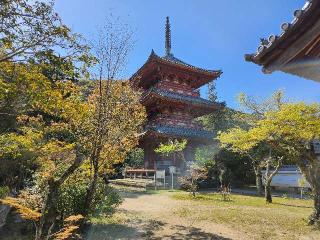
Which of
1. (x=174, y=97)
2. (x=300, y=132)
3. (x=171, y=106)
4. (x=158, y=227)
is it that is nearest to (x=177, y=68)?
(x=174, y=97)

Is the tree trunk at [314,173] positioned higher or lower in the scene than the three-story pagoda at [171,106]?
lower

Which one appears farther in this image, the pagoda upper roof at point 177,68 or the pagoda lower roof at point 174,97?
the pagoda upper roof at point 177,68

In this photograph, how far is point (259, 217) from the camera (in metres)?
12.5

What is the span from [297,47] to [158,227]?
27.3ft

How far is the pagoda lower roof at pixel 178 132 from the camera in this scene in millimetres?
26628

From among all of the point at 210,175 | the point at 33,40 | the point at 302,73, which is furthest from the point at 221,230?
the point at 210,175

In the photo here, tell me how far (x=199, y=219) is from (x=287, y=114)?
503 centimetres

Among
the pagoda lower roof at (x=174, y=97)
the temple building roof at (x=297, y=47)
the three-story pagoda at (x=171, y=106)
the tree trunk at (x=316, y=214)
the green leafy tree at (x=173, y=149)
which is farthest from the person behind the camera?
the three-story pagoda at (x=171, y=106)

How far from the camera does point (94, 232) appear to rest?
10.3 m

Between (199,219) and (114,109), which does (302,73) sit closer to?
(114,109)

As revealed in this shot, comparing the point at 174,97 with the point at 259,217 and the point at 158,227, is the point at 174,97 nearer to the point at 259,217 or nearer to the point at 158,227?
the point at 259,217

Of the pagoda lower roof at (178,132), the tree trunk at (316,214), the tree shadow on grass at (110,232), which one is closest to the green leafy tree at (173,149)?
the pagoda lower roof at (178,132)

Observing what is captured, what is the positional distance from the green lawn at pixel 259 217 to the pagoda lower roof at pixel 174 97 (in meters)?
12.2

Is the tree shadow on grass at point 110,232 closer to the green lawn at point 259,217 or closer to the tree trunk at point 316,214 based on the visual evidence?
the green lawn at point 259,217
